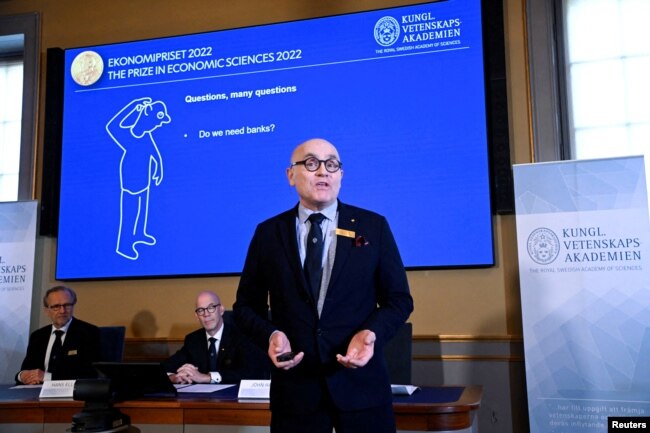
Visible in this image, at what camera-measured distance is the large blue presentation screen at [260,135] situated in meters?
4.33

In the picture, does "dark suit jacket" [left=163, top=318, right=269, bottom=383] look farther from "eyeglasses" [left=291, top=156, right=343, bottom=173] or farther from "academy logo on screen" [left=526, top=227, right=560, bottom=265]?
"eyeglasses" [left=291, top=156, right=343, bottom=173]

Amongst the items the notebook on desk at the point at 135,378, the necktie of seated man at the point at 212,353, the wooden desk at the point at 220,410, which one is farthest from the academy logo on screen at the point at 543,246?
the notebook on desk at the point at 135,378

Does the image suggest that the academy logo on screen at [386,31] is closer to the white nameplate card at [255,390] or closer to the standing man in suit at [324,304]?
the white nameplate card at [255,390]

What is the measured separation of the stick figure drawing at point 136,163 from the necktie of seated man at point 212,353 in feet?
3.68

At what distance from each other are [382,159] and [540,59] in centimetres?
116

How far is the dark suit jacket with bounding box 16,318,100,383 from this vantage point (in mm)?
3979

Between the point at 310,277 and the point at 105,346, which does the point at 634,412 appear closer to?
the point at 310,277

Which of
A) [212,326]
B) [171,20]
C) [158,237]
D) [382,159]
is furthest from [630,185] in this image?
[171,20]

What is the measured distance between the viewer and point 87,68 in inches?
203

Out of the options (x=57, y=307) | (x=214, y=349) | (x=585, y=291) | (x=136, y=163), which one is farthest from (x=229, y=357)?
(x=585, y=291)

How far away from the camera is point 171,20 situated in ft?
17.0

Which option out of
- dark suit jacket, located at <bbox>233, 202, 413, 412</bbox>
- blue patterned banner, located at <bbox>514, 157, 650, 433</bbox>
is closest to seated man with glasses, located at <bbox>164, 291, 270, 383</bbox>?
blue patterned banner, located at <bbox>514, 157, 650, 433</bbox>

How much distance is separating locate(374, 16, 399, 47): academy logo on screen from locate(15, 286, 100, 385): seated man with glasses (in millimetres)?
2555

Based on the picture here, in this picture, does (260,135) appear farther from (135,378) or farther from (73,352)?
(135,378)
